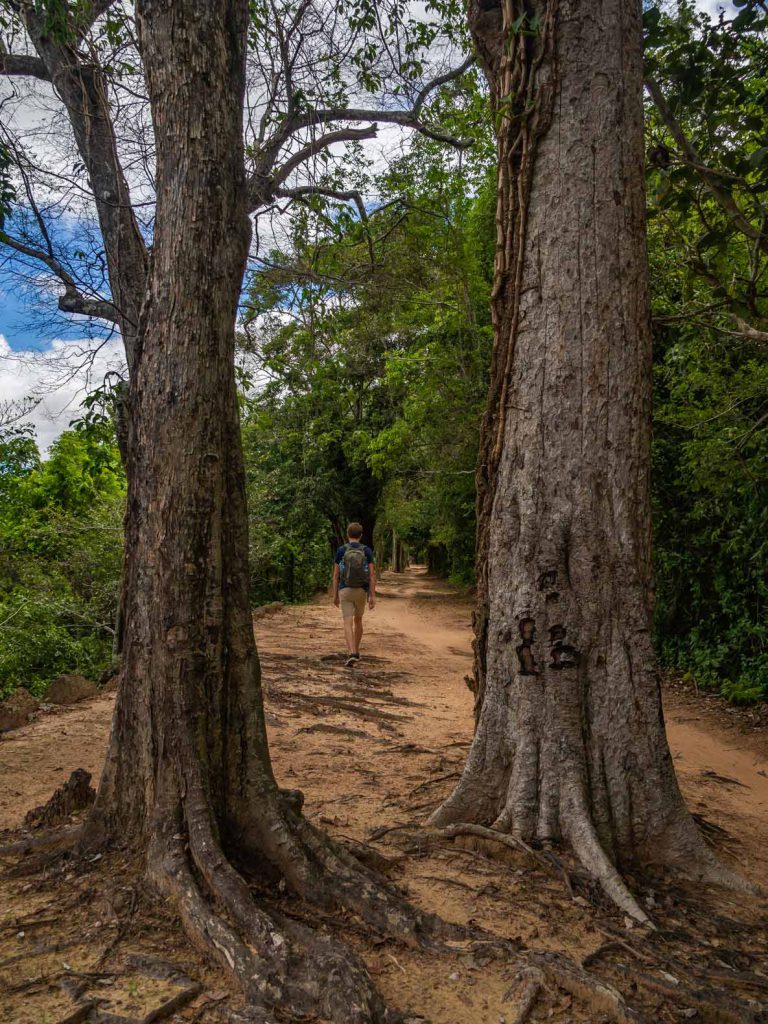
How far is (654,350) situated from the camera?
11.5 metres

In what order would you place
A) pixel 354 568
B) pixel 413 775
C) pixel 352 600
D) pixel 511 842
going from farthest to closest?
1. pixel 352 600
2. pixel 354 568
3. pixel 413 775
4. pixel 511 842

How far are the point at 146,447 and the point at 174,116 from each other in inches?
70.7

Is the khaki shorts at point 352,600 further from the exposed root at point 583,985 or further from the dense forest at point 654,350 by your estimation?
the exposed root at point 583,985

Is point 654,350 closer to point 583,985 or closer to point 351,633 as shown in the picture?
point 351,633

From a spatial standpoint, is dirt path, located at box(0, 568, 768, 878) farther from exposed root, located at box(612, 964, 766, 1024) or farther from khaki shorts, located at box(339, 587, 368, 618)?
exposed root, located at box(612, 964, 766, 1024)

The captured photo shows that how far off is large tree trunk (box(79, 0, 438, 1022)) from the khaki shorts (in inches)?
258

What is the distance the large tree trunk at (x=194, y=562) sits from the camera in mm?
3475

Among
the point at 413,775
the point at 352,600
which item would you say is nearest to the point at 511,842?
the point at 413,775

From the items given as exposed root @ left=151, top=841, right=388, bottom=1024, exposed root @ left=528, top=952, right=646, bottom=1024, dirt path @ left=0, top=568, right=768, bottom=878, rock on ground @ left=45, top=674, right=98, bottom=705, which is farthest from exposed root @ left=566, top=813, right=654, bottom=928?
rock on ground @ left=45, top=674, right=98, bottom=705

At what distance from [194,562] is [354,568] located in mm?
6703

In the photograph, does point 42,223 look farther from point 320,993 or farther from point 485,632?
point 320,993

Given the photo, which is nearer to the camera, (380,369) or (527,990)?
(527,990)

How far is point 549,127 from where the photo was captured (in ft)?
14.4

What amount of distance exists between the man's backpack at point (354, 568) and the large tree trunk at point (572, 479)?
18.8 feet
